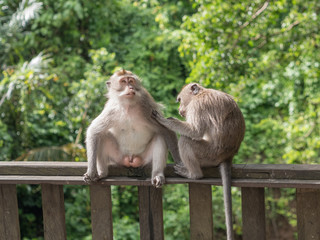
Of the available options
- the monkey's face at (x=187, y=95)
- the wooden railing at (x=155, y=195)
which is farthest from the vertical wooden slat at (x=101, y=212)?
the monkey's face at (x=187, y=95)

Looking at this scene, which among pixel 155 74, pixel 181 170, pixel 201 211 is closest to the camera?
pixel 201 211

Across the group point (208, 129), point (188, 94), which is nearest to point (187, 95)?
A: point (188, 94)

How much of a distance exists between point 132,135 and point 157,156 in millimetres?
307

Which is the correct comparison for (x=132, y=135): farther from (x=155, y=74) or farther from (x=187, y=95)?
(x=155, y=74)

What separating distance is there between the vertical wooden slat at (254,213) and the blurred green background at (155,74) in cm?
276

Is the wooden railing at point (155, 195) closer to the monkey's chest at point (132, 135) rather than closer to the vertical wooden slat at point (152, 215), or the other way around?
the vertical wooden slat at point (152, 215)

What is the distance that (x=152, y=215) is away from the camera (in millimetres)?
2137

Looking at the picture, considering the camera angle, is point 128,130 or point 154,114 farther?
point 128,130

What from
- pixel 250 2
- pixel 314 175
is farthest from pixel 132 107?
pixel 250 2

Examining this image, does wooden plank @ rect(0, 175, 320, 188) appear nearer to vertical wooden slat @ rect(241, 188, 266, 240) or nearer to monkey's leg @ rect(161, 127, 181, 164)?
vertical wooden slat @ rect(241, 188, 266, 240)

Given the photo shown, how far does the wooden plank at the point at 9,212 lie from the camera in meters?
2.34

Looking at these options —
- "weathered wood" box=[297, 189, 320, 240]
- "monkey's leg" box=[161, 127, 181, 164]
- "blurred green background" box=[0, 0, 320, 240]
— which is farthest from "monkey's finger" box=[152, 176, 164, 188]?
"blurred green background" box=[0, 0, 320, 240]

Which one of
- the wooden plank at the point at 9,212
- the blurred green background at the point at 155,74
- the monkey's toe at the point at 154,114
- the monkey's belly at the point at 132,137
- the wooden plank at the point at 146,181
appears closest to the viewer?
the wooden plank at the point at 146,181

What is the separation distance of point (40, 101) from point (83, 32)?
2.74 meters
